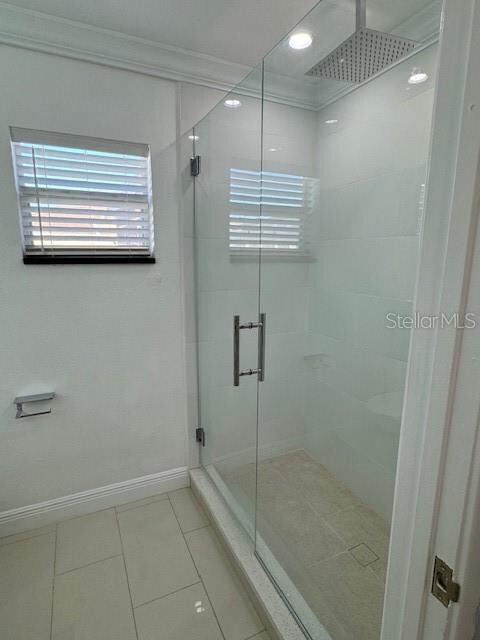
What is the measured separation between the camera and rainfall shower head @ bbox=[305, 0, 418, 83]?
1312 millimetres

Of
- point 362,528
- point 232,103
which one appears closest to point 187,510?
point 362,528

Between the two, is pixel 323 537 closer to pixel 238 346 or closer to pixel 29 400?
pixel 238 346

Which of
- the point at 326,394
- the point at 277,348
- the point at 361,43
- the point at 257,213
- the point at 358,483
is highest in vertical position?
the point at 361,43

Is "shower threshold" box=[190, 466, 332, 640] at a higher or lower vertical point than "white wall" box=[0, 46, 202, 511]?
lower

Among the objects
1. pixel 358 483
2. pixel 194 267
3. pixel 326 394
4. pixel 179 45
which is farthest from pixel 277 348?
pixel 179 45

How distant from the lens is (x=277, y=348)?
2.23 meters

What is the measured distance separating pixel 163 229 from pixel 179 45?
916 millimetres

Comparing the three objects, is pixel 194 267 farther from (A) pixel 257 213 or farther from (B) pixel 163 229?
(A) pixel 257 213

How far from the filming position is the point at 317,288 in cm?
221

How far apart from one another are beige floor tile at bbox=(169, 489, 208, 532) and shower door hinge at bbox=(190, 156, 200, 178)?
1.99m

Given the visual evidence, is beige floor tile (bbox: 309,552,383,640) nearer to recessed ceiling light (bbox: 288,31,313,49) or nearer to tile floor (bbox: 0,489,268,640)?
tile floor (bbox: 0,489,268,640)

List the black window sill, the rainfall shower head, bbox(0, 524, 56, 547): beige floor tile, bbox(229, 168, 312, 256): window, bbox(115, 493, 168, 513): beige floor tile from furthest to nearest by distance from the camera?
bbox(115, 493, 168, 513): beige floor tile < bbox(229, 168, 312, 256): window < bbox(0, 524, 56, 547): beige floor tile < the black window sill < the rainfall shower head

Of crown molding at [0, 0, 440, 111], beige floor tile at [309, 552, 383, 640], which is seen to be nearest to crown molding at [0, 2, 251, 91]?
crown molding at [0, 0, 440, 111]

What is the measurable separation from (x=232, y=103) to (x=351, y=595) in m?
2.37
